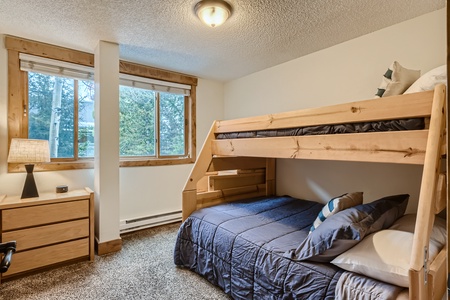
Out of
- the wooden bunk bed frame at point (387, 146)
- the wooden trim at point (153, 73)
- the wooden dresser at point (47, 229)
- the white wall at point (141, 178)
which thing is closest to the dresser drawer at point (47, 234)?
the wooden dresser at point (47, 229)

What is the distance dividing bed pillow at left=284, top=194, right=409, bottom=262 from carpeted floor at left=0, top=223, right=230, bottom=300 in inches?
34.6

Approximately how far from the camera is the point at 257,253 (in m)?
1.59

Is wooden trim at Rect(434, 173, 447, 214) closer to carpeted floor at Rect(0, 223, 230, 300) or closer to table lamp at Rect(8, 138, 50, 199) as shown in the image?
carpeted floor at Rect(0, 223, 230, 300)

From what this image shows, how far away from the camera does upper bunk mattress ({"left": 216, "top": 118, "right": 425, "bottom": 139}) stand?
118 centimetres

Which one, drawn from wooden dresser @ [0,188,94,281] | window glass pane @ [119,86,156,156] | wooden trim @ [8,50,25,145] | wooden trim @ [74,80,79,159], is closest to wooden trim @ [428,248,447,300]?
wooden dresser @ [0,188,94,281]

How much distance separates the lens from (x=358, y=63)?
7.82 ft

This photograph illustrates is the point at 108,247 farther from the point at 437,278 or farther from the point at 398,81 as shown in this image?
the point at 398,81

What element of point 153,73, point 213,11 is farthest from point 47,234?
point 213,11

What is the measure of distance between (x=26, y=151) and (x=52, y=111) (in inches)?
→ 27.5

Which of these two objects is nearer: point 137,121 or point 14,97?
point 14,97

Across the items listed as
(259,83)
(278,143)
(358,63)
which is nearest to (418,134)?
(278,143)

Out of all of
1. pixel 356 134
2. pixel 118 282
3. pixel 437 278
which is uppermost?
pixel 356 134

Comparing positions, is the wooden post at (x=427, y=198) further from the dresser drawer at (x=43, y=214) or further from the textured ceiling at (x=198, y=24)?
the dresser drawer at (x=43, y=214)

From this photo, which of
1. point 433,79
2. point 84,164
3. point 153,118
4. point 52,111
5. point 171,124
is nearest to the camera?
point 433,79
